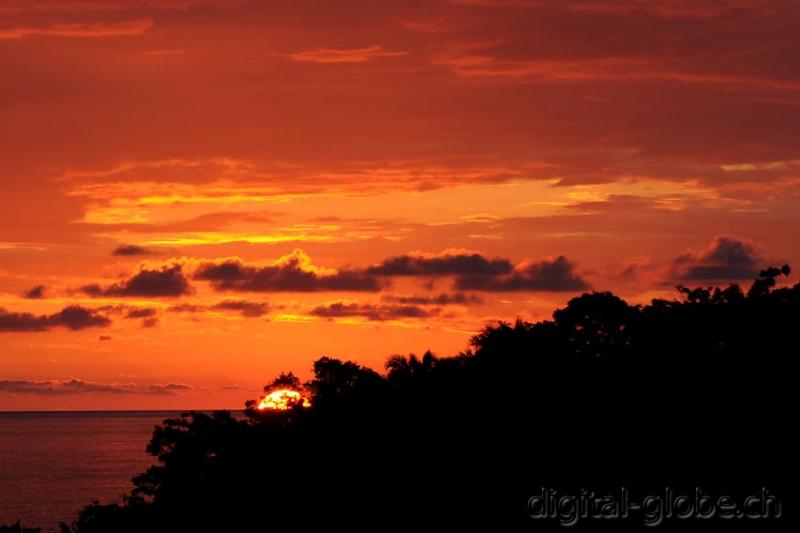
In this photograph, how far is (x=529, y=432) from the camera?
5106cm

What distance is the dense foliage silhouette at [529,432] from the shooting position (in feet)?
157

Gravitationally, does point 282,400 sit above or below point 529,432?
above

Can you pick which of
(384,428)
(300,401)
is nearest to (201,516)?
(384,428)

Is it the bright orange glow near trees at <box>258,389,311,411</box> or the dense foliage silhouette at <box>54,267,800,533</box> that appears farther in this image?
the bright orange glow near trees at <box>258,389,311,411</box>

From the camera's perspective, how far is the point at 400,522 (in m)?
48.9

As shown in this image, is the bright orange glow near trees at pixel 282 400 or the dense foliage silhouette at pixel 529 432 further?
the bright orange glow near trees at pixel 282 400

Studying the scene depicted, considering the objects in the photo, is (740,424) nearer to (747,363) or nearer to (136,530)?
(747,363)

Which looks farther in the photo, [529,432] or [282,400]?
[282,400]

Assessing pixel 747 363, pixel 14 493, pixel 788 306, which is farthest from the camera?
pixel 14 493

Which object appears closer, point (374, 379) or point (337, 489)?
point (337, 489)

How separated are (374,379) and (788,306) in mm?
19168

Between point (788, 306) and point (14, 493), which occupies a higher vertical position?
point (788, 306)

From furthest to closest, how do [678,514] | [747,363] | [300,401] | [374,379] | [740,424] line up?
[300,401] < [374,379] < [747,363] < [740,424] < [678,514]

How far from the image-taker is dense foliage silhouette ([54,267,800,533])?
47.9 metres
